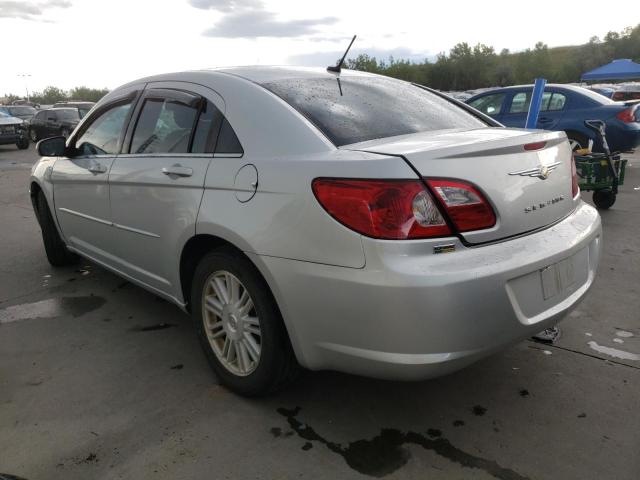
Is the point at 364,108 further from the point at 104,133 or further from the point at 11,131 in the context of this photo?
the point at 11,131

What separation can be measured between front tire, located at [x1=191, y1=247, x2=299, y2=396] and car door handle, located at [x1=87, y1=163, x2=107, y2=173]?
123 centimetres

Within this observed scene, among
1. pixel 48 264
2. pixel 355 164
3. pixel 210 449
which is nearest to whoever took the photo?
pixel 355 164

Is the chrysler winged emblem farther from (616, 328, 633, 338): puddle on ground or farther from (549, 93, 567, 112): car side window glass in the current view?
(549, 93, 567, 112): car side window glass

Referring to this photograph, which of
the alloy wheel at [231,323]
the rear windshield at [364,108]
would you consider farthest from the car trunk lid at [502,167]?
the alloy wheel at [231,323]

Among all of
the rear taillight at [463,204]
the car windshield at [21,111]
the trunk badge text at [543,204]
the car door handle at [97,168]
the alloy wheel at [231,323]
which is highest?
the car windshield at [21,111]

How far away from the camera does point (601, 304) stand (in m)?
3.82

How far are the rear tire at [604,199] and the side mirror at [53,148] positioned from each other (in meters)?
5.99

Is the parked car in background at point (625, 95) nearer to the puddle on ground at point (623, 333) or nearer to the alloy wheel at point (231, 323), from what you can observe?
the puddle on ground at point (623, 333)

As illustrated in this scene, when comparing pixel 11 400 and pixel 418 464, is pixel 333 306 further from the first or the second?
pixel 11 400

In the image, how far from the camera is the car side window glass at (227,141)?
2.64 m

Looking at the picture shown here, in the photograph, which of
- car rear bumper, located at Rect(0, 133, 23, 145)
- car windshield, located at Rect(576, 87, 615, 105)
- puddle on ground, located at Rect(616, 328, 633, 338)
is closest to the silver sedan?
puddle on ground, located at Rect(616, 328, 633, 338)

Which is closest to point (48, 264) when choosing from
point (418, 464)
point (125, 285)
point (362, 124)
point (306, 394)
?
point (125, 285)

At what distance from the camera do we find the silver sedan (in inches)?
81.0

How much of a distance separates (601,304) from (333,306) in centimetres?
250
